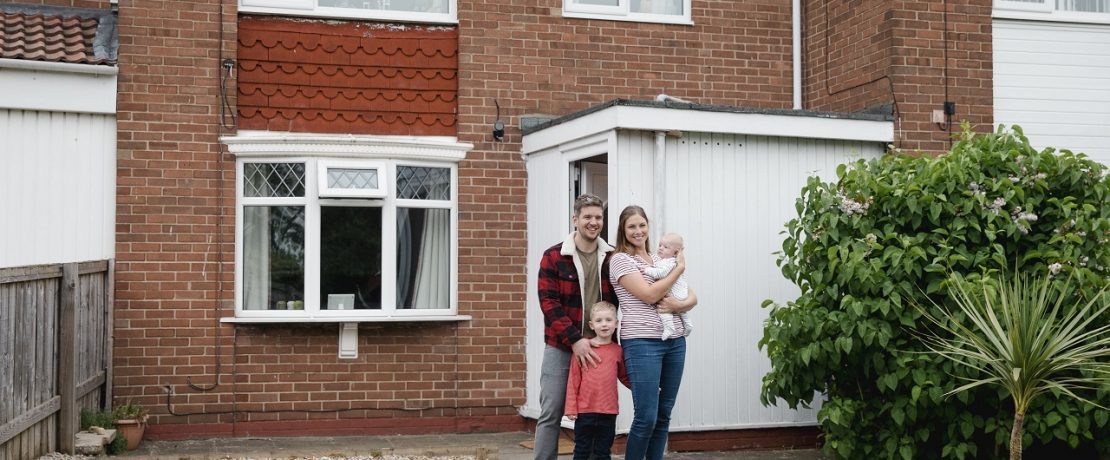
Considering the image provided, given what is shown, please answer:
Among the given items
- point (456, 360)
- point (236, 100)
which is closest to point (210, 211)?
point (236, 100)

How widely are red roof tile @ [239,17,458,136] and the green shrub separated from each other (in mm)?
3737

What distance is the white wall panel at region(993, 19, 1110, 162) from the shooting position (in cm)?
1042

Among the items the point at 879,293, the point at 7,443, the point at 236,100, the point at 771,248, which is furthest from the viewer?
the point at 236,100

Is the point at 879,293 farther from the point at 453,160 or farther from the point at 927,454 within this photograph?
the point at 453,160

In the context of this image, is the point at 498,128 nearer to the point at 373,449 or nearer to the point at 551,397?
the point at 373,449

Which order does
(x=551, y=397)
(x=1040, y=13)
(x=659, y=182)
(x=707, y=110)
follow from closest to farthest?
(x=551, y=397) → (x=659, y=182) → (x=707, y=110) → (x=1040, y=13)

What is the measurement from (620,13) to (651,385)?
4.97 meters

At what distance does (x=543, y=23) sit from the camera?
10.6 metres

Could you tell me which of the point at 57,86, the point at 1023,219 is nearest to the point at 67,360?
the point at 57,86

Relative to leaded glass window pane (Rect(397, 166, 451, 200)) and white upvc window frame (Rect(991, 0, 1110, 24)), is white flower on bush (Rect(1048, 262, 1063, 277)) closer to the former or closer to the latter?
white upvc window frame (Rect(991, 0, 1110, 24))

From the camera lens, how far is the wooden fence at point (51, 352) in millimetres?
6871

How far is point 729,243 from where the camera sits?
916cm

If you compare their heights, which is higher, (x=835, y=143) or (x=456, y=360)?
(x=835, y=143)

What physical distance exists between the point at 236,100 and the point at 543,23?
2.74 meters
